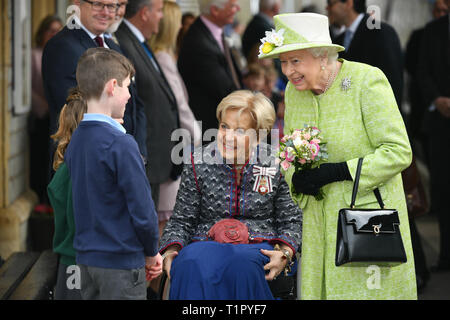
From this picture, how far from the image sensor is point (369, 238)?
362cm

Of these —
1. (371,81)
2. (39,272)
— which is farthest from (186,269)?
(39,272)

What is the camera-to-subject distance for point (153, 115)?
19.1 ft

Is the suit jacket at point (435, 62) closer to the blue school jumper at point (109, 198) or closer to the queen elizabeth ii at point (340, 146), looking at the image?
the queen elizabeth ii at point (340, 146)

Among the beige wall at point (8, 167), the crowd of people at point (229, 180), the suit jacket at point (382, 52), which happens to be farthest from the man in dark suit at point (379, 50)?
the beige wall at point (8, 167)

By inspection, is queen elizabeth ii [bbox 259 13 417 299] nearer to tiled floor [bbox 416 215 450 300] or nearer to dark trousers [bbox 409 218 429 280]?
dark trousers [bbox 409 218 429 280]

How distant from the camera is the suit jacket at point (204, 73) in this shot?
6.82 m

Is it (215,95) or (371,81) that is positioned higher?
(371,81)

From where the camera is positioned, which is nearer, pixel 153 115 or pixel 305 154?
pixel 305 154

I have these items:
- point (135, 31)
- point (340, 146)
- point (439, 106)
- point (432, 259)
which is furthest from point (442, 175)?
point (340, 146)

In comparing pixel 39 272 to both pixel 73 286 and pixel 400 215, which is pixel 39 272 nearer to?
pixel 73 286

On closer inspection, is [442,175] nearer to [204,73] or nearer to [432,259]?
[432,259]

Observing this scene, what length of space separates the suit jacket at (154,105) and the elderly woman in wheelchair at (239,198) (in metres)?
1.53

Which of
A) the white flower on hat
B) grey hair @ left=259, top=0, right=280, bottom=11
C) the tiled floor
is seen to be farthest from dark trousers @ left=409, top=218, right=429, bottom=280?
grey hair @ left=259, top=0, right=280, bottom=11
